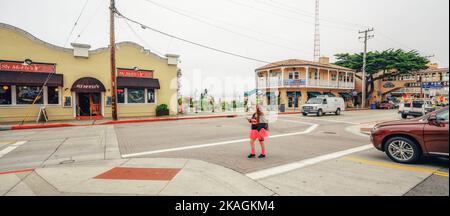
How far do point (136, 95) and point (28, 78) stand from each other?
735cm

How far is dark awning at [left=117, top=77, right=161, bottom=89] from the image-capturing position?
63.3 feet

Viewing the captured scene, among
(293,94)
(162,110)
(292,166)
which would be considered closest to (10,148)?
(292,166)

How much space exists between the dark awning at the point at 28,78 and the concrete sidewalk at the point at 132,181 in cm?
1387

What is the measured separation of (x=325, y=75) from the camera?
3972 centimetres

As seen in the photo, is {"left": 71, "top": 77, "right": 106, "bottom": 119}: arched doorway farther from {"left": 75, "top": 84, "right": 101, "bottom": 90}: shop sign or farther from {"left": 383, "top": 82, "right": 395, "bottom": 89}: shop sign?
{"left": 383, "top": 82, "right": 395, "bottom": 89}: shop sign

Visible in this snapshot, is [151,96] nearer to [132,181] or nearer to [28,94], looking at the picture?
[28,94]

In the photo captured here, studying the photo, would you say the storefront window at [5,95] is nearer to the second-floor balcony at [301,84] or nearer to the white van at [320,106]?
the white van at [320,106]

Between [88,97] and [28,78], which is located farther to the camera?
[88,97]

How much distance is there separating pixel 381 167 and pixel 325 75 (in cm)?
3742

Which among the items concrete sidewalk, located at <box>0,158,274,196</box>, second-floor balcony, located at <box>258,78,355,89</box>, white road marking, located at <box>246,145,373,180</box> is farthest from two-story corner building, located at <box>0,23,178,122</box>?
second-floor balcony, located at <box>258,78,355,89</box>

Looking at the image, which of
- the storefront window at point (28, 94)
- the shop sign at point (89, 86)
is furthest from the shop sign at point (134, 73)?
the storefront window at point (28, 94)

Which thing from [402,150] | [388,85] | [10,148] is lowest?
[10,148]

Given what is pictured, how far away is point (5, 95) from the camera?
1583 cm
